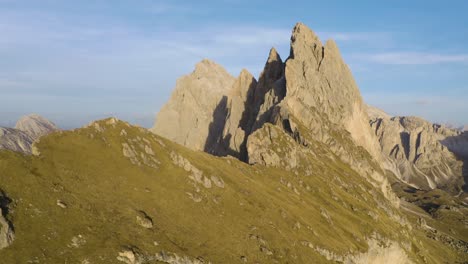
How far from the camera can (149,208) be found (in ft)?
210

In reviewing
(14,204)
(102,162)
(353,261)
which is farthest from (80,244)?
(353,261)

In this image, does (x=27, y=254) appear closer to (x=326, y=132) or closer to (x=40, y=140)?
(x=40, y=140)

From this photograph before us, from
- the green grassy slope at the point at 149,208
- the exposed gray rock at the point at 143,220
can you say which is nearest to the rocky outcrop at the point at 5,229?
the green grassy slope at the point at 149,208

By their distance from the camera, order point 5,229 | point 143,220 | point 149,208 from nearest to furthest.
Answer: point 5,229 < point 143,220 < point 149,208

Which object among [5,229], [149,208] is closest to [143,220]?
[149,208]

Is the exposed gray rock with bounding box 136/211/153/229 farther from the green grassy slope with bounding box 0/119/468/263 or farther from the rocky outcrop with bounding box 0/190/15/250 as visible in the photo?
the rocky outcrop with bounding box 0/190/15/250

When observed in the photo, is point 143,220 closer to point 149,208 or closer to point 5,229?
point 149,208

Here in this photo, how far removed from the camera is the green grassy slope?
49.8 metres

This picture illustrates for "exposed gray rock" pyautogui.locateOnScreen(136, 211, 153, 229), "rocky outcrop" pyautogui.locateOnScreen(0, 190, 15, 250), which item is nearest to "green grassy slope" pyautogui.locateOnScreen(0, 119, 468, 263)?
"exposed gray rock" pyautogui.locateOnScreen(136, 211, 153, 229)

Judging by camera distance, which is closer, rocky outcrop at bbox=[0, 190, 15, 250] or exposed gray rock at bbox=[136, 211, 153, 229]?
rocky outcrop at bbox=[0, 190, 15, 250]

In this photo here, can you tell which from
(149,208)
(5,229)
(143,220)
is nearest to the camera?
(5,229)

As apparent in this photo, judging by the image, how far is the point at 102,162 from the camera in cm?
6831

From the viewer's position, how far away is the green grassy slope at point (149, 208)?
49.8 metres

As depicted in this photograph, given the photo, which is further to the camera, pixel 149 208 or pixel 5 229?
pixel 149 208
